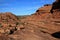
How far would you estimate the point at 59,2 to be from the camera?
2897 cm

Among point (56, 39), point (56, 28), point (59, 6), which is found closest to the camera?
point (56, 39)

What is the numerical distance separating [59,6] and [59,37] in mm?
12284

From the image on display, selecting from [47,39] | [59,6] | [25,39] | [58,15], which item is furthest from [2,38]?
[59,6]

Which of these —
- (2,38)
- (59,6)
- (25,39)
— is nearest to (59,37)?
(25,39)

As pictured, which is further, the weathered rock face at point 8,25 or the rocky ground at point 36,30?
the weathered rock face at point 8,25

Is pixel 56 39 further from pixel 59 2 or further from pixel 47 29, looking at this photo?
pixel 59 2

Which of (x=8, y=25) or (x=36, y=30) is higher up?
(x=8, y=25)

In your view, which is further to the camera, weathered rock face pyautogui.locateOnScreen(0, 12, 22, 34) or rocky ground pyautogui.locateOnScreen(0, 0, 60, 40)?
weathered rock face pyautogui.locateOnScreen(0, 12, 22, 34)

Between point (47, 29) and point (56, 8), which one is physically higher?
point (56, 8)

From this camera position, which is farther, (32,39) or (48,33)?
(48,33)

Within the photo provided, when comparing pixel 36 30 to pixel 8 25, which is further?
pixel 8 25

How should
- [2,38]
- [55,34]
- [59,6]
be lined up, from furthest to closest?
[59,6], [55,34], [2,38]

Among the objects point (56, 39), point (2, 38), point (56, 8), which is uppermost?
point (56, 8)

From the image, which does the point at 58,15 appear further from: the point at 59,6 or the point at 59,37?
the point at 59,37
